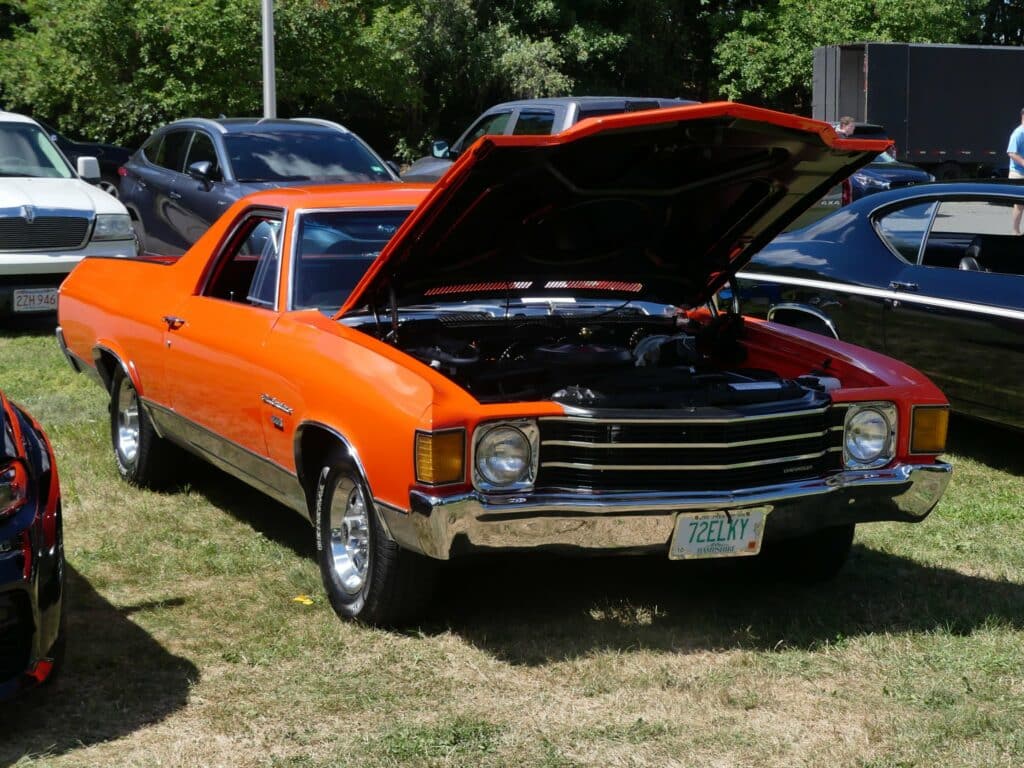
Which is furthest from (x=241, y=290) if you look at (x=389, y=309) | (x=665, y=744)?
(x=665, y=744)

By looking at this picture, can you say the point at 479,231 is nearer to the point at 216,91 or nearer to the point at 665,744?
the point at 665,744

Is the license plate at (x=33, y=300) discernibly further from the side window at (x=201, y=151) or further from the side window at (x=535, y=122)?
the side window at (x=535, y=122)

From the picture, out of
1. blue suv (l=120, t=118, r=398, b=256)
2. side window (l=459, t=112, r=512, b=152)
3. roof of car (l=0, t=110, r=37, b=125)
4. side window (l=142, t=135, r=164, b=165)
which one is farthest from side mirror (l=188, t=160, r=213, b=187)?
side window (l=459, t=112, r=512, b=152)

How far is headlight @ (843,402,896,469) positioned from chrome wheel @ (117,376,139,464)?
3.58 m

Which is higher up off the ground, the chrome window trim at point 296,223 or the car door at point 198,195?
the chrome window trim at point 296,223

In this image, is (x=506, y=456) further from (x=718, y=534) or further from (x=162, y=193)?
(x=162, y=193)

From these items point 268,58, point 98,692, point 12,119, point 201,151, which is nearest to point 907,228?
point 98,692

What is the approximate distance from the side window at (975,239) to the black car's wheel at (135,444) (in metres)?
4.25

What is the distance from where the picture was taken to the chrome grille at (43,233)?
11219mm

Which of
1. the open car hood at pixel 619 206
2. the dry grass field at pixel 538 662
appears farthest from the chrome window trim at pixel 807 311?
the open car hood at pixel 619 206

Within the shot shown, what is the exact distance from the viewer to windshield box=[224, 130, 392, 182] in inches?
451

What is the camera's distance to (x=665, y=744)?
13.3 feet

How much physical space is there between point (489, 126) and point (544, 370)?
9349 millimetres

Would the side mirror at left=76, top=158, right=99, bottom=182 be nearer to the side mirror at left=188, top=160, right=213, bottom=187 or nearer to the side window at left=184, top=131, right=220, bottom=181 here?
the side window at left=184, top=131, right=220, bottom=181
